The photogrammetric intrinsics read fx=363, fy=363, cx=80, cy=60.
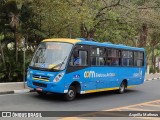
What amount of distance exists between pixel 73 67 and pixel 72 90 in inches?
39.7

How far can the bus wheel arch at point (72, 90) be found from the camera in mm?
15312

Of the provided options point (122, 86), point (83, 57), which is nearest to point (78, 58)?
point (83, 57)

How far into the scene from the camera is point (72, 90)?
15.5 m

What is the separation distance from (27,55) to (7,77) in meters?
2.77

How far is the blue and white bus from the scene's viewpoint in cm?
1487

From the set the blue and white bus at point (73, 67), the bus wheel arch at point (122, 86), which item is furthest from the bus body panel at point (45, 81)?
the bus wheel arch at point (122, 86)

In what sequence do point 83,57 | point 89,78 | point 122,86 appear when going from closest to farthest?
1. point 83,57
2. point 89,78
3. point 122,86

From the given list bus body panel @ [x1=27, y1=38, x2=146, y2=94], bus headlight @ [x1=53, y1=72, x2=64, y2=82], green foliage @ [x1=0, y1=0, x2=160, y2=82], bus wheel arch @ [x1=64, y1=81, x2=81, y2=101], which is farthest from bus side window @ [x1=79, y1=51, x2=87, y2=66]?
green foliage @ [x1=0, y1=0, x2=160, y2=82]

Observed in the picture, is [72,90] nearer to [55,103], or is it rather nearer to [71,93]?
[71,93]

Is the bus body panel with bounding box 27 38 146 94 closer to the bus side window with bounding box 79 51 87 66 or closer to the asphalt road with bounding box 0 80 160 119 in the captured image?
the bus side window with bounding box 79 51 87 66

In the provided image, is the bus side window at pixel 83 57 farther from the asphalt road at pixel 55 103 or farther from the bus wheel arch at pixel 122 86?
the bus wheel arch at pixel 122 86

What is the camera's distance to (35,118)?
1088 cm

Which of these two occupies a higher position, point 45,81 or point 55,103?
point 45,81

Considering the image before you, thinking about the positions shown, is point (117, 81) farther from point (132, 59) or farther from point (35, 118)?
point (35, 118)
